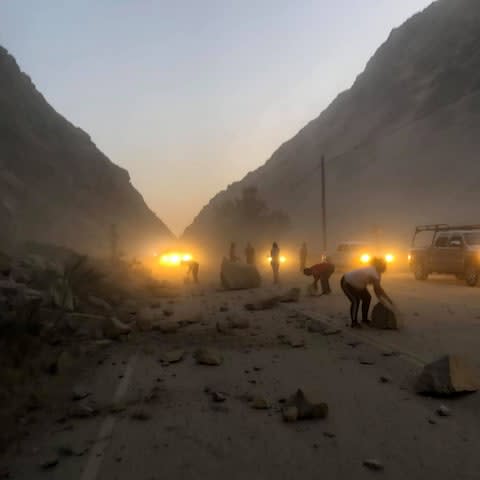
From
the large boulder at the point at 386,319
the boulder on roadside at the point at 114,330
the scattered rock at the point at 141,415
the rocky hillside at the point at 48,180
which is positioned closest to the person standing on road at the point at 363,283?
the large boulder at the point at 386,319

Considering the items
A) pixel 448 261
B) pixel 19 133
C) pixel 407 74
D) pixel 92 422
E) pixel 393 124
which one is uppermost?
pixel 407 74

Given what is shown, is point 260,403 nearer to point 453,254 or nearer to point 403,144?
point 453,254

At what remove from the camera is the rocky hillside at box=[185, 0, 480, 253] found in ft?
317

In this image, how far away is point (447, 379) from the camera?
25.2 ft

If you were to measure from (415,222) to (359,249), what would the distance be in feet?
194

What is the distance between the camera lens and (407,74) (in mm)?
135750

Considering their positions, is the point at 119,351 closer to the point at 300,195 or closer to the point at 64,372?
the point at 64,372

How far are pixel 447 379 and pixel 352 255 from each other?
96.4 feet

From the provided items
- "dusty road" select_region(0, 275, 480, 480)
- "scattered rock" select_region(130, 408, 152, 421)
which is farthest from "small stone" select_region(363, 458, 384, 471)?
"scattered rock" select_region(130, 408, 152, 421)

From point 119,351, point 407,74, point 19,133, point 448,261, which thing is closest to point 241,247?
point 19,133

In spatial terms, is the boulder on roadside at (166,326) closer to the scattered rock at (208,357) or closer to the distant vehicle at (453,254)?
the scattered rock at (208,357)

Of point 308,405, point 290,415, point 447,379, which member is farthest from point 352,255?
point 290,415

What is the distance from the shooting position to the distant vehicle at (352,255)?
1433 inches

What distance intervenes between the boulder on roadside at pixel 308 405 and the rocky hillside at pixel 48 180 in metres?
60.3
